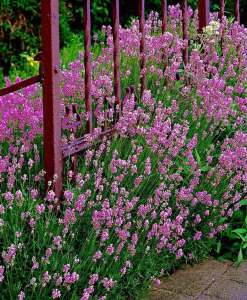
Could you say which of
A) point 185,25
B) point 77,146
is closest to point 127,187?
point 77,146

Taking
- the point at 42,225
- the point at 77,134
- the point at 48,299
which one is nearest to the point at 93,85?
the point at 77,134

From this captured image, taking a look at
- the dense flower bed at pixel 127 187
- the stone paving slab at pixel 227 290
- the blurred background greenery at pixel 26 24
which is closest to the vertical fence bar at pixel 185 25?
the dense flower bed at pixel 127 187

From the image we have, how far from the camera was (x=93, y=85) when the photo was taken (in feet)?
12.7

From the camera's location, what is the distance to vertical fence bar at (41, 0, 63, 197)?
3348 mm

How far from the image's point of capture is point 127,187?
347cm

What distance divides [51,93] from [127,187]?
55cm

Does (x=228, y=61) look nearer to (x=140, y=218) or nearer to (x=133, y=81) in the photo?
(x=133, y=81)

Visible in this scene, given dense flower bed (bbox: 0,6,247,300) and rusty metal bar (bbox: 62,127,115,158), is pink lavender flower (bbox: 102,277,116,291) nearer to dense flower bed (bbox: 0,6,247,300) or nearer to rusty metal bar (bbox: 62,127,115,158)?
dense flower bed (bbox: 0,6,247,300)

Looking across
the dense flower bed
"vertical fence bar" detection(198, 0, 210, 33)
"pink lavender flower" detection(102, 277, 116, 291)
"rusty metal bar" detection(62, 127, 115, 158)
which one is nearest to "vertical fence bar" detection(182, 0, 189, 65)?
the dense flower bed

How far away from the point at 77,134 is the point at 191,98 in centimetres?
Result: 72

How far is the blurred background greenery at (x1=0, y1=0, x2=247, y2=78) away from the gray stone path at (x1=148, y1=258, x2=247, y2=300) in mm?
3802

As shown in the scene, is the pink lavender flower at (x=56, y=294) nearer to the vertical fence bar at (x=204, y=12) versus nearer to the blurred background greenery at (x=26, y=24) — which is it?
the vertical fence bar at (x=204, y=12)

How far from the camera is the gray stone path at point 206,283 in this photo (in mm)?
3365

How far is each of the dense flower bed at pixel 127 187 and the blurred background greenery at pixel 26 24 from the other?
9.29 feet
